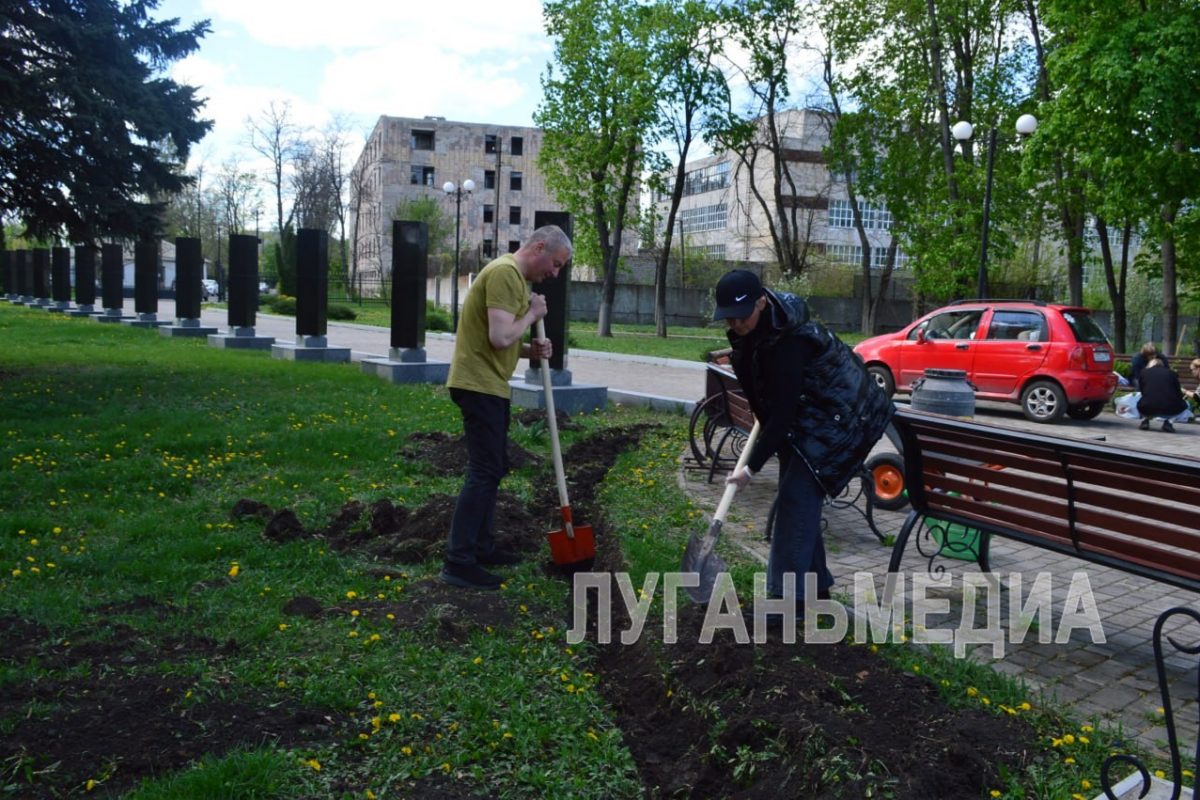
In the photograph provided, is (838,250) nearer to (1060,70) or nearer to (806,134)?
(806,134)

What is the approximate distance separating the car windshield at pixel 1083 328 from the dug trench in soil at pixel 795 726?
12.9m

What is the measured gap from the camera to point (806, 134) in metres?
58.4

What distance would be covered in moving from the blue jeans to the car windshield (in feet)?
40.9

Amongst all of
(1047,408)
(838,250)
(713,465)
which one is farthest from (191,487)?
(838,250)

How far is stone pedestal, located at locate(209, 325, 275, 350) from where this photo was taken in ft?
65.4

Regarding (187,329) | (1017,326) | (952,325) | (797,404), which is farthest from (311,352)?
(797,404)

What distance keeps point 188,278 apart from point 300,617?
21087mm

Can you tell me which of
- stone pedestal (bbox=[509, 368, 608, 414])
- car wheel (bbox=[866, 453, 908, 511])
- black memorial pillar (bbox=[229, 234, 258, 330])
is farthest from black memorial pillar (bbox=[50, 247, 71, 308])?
car wheel (bbox=[866, 453, 908, 511])

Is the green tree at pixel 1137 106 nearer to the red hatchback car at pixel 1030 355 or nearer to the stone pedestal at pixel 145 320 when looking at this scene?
the red hatchback car at pixel 1030 355

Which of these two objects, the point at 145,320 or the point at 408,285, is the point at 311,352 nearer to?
the point at 408,285

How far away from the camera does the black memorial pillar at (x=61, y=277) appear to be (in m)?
33.2

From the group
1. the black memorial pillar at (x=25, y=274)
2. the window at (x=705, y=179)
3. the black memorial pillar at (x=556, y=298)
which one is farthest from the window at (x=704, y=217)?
the black memorial pillar at (x=556, y=298)

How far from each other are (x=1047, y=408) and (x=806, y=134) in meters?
46.4

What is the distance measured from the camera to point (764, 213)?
5553 centimetres
